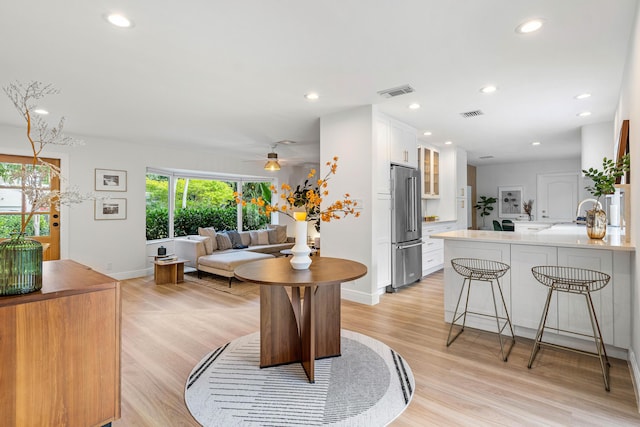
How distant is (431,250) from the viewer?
5.85m

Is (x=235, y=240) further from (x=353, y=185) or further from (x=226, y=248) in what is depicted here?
(x=353, y=185)

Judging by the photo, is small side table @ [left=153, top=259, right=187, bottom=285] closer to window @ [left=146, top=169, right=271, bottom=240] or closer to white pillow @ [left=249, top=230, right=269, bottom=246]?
window @ [left=146, top=169, right=271, bottom=240]

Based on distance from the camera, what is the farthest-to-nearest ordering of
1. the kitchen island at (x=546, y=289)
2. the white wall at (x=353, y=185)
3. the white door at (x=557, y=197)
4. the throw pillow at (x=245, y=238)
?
the white door at (x=557, y=197) < the throw pillow at (x=245, y=238) < the white wall at (x=353, y=185) < the kitchen island at (x=546, y=289)

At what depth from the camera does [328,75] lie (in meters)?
3.05

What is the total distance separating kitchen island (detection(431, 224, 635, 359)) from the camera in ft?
8.32

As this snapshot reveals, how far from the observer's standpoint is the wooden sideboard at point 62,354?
134 centimetres

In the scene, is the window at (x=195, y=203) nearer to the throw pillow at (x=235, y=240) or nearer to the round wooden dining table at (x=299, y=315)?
the throw pillow at (x=235, y=240)

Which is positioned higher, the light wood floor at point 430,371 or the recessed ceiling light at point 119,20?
the recessed ceiling light at point 119,20

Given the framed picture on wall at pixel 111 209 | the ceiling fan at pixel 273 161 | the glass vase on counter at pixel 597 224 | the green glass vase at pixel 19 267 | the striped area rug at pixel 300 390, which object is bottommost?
the striped area rug at pixel 300 390

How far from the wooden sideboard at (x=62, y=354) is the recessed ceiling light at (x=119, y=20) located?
1640 mm

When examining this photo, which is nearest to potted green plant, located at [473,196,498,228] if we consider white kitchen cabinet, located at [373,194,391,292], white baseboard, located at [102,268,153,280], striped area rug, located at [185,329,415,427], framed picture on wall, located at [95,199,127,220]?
white kitchen cabinet, located at [373,194,391,292]

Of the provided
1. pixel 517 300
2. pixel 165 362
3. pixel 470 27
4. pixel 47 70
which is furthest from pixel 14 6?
pixel 517 300

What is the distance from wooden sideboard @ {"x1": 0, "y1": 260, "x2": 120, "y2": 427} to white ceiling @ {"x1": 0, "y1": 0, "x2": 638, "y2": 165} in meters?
1.72

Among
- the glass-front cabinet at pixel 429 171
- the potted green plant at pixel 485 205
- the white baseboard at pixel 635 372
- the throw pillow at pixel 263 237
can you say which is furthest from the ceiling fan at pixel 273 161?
the potted green plant at pixel 485 205
